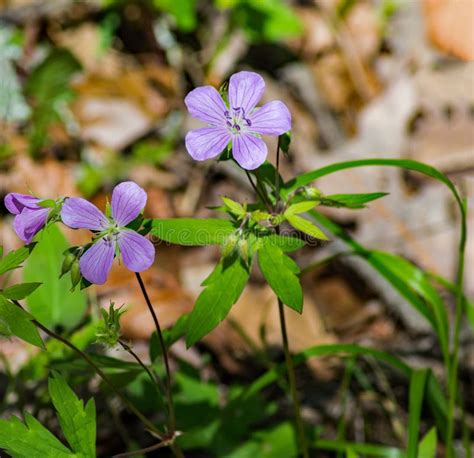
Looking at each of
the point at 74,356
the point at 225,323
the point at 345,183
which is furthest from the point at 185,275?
the point at 74,356

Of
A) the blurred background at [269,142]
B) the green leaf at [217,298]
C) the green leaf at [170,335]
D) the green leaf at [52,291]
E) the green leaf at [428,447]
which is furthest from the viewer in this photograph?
the blurred background at [269,142]

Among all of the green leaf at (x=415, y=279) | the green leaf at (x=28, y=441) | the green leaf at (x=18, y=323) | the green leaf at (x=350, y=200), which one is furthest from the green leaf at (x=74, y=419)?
the green leaf at (x=415, y=279)

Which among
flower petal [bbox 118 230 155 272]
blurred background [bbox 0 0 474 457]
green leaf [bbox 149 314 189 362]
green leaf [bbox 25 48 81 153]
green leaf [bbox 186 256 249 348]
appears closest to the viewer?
flower petal [bbox 118 230 155 272]

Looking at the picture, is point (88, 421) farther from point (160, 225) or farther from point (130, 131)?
point (130, 131)

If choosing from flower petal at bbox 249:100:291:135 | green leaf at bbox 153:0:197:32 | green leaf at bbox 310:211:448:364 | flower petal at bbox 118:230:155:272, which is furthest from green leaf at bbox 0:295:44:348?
green leaf at bbox 153:0:197:32

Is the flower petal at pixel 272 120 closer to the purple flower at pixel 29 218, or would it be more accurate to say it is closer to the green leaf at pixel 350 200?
the green leaf at pixel 350 200

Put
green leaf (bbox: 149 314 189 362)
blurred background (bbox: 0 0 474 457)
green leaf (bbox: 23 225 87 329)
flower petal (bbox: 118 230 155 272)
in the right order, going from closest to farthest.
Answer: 1. flower petal (bbox: 118 230 155 272)
2. green leaf (bbox: 149 314 189 362)
3. green leaf (bbox: 23 225 87 329)
4. blurred background (bbox: 0 0 474 457)

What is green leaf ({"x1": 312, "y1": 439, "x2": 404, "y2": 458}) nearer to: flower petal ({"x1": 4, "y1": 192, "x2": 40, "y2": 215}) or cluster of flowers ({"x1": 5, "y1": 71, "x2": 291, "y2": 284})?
cluster of flowers ({"x1": 5, "y1": 71, "x2": 291, "y2": 284})
